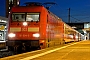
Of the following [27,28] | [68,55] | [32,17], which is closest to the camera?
[68,55]

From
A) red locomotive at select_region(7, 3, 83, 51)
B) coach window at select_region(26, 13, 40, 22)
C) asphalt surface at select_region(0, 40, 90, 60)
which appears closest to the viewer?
asphalt surface at select_region(0, 40, 90, 60)

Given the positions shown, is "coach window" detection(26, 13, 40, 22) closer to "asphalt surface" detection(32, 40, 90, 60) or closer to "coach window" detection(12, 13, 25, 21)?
"coach window" detection(12, 13, 25, 21)

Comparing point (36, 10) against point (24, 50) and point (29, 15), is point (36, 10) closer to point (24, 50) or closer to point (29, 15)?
point (29, 15)

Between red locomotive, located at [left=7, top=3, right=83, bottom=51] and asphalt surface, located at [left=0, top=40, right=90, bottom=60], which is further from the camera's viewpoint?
red locomotive, located at [left=7, top=3, right=83, bottom=51]

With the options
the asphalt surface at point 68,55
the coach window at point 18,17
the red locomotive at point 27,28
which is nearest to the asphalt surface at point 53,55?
the asphalt surface at point 68,55

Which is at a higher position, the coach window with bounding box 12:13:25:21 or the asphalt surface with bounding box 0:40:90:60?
the coach window with bounding box 12:13:25:21

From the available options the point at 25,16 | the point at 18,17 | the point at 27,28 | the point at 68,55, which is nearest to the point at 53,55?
the point at 68,55

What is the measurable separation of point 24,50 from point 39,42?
1865 mm

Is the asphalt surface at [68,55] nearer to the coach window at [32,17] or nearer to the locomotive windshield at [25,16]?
the coach window at [32,17]

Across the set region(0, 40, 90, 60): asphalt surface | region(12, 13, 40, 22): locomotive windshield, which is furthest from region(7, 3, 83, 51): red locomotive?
region(0, 40, 90, 60): asphalt surface

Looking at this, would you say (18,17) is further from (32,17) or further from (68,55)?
(68,55)

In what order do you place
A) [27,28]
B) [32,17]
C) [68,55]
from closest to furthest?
[68,55], [27,28], [32,17]

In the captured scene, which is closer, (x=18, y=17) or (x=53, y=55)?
(x=53, y=55)

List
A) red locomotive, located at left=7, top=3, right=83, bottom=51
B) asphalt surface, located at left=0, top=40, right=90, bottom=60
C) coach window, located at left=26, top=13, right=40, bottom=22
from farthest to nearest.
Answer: coach window, located at left=26, top=13, right=40, bottom=22 → red locomotive, located at left=7, top=3, right=83, bottom=51 → asphalt surface, located at left=0, top=40, right=90, bottom=60
